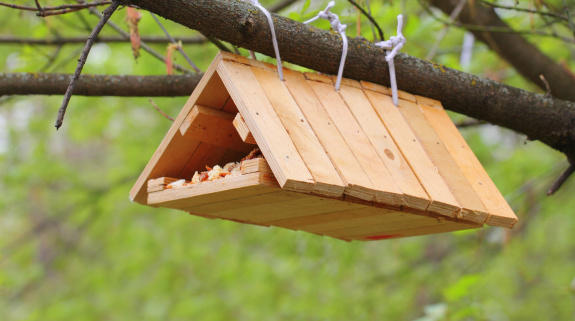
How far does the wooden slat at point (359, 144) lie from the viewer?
1.64 m

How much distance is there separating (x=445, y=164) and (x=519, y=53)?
1923 mm

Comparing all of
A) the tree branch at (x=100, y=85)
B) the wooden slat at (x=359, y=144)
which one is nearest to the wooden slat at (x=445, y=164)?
the wooden slat at (x=359, y=144)

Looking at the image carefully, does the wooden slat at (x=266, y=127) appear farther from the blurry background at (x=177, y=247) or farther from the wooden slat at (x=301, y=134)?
the blurry background at (x=177, y=247)

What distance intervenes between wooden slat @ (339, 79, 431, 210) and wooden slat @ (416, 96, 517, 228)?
10.8 inches

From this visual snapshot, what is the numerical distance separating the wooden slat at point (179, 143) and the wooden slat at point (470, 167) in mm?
754

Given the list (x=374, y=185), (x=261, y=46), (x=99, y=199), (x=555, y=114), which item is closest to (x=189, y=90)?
(x=261, y=46)

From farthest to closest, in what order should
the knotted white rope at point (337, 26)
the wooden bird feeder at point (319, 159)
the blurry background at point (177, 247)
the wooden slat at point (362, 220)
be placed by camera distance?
1. the blurry background at point (177, 247)
2. the knotted white rope at point (337, 26)
3. the wooden slat at point (362, 220)
4. the wooden bird feeder at point (319, 159)

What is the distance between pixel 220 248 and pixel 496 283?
3.55m

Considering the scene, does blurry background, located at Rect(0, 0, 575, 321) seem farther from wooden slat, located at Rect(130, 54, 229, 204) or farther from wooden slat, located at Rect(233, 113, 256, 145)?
wooden slat, located at Rect(233, 113, 256, 145)

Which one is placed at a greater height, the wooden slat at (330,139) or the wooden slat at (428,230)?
the wooden slat at (330,139)

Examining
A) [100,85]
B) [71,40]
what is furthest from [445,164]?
[71,40]

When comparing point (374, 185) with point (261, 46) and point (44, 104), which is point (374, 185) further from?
point (44, 104)

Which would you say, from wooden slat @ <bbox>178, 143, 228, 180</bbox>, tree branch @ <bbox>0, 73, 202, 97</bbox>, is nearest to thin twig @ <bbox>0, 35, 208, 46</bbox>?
tree branch @ <bbox>0, 73, 202, 97</bbox>

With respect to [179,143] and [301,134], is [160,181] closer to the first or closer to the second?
[179,143]
